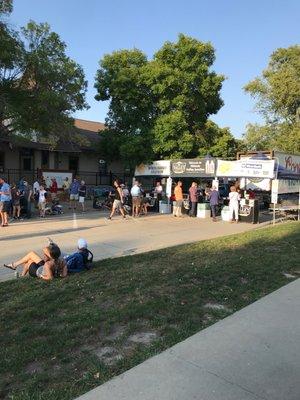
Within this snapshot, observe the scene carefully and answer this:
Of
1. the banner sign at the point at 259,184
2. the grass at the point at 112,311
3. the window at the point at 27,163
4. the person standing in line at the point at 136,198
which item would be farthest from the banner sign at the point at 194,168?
the window at the point at 27,163

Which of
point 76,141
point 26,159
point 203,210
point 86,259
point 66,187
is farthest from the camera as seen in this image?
point 26,159

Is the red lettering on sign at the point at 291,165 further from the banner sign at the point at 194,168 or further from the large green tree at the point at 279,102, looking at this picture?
the large green tree at the point at 279,102

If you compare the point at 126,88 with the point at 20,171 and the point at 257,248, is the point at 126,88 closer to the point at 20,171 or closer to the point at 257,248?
the point at 20,171

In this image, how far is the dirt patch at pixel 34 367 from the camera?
419 centimetres

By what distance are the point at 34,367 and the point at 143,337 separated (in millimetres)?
1258

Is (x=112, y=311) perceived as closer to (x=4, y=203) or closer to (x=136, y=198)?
(x=4, y=203)

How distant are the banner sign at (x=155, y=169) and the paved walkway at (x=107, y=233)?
15.9 feet

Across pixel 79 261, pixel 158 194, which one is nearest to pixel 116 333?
pixel 79 261

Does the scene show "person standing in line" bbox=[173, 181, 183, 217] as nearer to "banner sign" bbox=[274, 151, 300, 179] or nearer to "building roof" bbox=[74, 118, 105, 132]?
"banner sign" bbox=[274, 151, 300, 179]

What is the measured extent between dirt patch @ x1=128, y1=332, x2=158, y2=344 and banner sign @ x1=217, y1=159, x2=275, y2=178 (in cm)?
1482

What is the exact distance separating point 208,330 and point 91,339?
1.33 m

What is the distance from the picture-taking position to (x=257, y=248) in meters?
11.0

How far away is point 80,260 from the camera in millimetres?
8359

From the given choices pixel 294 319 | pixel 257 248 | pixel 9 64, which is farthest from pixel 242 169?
pixel 294 319
